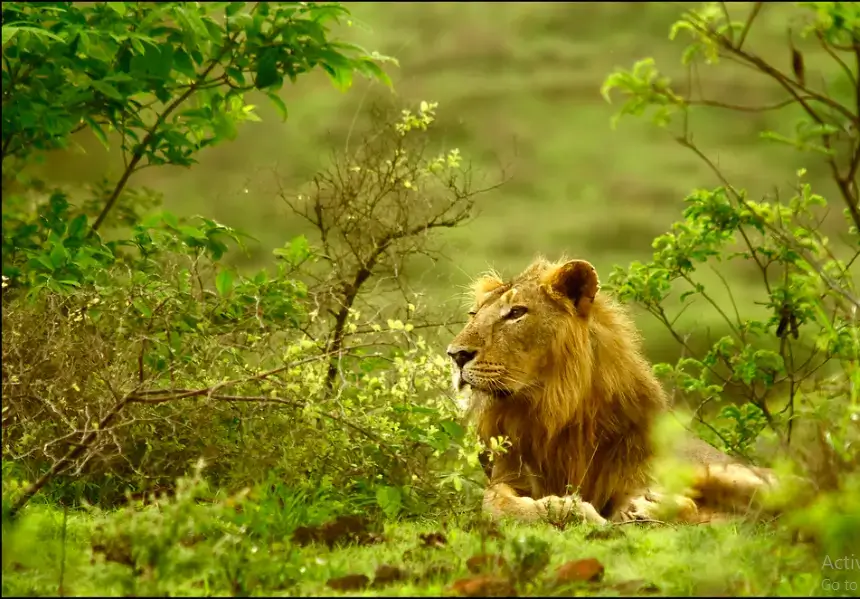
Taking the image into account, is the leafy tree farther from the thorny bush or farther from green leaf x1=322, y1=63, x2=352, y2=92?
the thorny bush

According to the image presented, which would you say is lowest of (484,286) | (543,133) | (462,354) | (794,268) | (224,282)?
→ (462,354)

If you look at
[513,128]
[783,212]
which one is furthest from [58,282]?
[513,128]

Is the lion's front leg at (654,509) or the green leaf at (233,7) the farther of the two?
the green leaf at (233,7)

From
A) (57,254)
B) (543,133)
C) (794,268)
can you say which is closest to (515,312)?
(794,268)

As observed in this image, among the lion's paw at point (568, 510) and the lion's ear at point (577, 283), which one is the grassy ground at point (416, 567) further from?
the lion's ear at point (577, 283)

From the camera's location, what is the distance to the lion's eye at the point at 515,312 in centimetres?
479

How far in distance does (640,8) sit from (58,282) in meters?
10.9

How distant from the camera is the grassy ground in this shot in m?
2.88

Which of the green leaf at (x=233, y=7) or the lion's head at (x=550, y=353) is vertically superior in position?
the green leaf at (x=233, y=7)

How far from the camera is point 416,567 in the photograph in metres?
3.15

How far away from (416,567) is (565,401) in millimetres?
1764

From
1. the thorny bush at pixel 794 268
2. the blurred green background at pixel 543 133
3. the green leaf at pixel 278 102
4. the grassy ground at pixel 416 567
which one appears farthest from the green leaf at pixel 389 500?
the blurred green background at pixel 543 133

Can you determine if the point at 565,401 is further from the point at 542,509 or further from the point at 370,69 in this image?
the point at 370,69

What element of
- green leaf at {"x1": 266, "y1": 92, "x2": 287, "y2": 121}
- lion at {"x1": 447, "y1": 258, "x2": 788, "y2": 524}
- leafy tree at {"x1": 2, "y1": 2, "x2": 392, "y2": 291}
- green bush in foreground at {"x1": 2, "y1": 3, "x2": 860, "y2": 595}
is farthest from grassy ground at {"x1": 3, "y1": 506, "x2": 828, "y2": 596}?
green leaf at {"x1": 266, "y1": 92, "x2": 287, "y2": 121}
